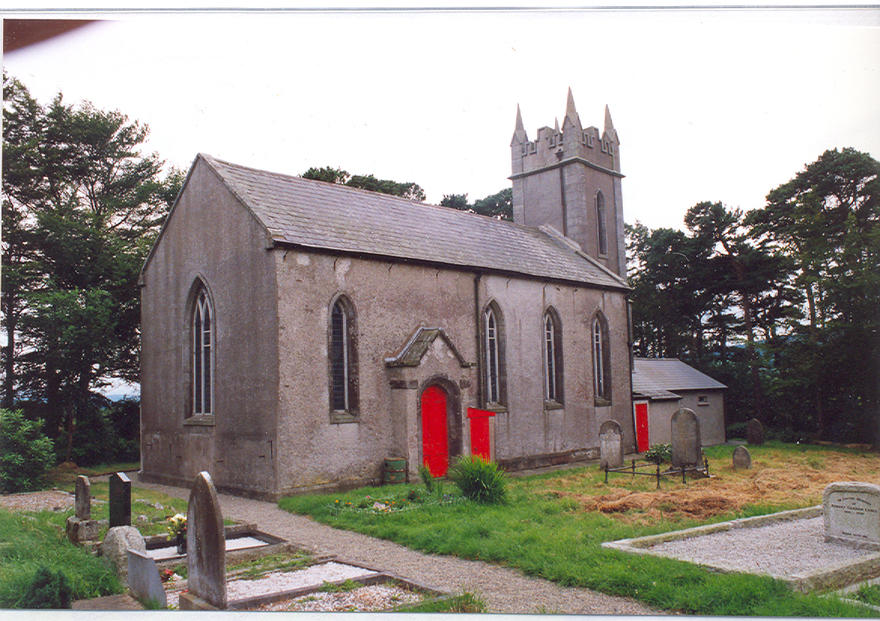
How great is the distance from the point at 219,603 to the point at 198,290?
12685 mm

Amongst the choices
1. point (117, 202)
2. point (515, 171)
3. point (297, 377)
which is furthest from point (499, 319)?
point (117, 202)

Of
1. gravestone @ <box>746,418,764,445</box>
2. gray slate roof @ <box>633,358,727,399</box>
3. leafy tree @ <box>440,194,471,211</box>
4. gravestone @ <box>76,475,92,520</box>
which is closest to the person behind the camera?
gravestone @ <box>76,475,92,520</box>

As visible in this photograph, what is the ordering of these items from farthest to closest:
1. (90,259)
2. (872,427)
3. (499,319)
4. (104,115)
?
(872,427) → (104,115) → (90,259) → (499,319)

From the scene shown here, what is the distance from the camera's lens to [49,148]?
24.0 metres

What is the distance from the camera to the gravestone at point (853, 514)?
9891 millimetres

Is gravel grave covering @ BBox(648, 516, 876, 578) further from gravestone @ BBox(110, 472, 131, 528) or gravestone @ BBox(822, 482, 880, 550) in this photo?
gravestone @ BBox(110, 472, 131, 528)

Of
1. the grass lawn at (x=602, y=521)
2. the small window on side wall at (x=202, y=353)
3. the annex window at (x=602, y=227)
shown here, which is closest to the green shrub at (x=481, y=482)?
the grass lawn at (x=602, y=521)

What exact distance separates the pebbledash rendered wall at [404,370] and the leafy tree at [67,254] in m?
9.04

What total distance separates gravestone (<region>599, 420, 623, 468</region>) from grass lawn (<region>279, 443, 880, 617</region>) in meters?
0.59

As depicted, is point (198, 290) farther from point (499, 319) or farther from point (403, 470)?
point (499, 319)

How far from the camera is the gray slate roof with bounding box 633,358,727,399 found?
1160 inches

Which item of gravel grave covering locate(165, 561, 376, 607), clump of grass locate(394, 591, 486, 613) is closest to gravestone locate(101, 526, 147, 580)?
gravel grave covering locate(165, 561, 376, 607)

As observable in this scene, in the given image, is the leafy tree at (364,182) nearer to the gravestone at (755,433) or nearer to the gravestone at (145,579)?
the gravestone at (755,433)

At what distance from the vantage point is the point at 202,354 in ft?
58.6
